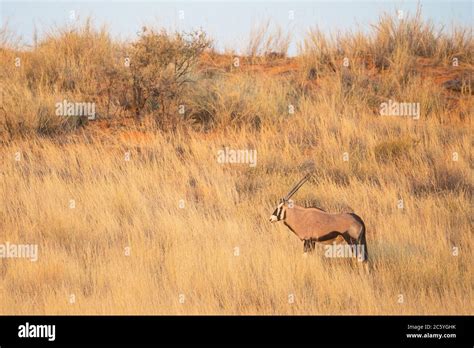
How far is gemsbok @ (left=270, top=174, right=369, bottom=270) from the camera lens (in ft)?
25.7

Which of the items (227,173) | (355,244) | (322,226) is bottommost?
(355,244)

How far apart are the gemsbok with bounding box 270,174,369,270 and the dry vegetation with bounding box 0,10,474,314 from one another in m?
0.23

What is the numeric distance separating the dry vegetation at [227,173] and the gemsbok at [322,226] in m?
0.23

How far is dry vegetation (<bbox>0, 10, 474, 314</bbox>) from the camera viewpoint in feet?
24.7

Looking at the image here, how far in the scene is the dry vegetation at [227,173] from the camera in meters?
7.53

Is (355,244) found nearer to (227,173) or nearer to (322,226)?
(322,226)

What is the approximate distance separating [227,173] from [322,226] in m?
3.90

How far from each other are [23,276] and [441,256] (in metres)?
4.37

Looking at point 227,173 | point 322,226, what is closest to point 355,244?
point 322,226

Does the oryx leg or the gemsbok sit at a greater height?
the gemsbok

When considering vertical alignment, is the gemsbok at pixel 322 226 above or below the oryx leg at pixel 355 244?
above

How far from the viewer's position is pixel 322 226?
789cm

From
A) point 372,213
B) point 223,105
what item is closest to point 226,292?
point 372,213

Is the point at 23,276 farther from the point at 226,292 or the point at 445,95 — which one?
the point at 445,95
